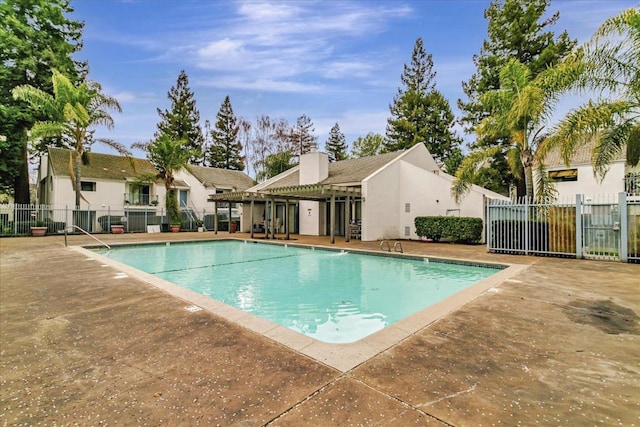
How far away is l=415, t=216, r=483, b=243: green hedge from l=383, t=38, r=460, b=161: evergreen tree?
17.8 meters

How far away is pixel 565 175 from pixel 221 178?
95.3 ft

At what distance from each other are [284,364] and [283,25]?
12479 mm

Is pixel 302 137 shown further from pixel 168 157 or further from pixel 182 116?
pixel 168 157

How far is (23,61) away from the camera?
70.7 feet

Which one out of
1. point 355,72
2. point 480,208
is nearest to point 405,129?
point 355,72

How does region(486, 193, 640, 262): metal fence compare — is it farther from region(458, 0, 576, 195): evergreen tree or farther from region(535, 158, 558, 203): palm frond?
region(458, 0, 576, 195): evergreen tree

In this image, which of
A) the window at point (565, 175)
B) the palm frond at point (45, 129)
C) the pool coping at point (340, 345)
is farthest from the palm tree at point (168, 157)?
the window at point (565, 175)

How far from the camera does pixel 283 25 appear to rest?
11945 millimetres

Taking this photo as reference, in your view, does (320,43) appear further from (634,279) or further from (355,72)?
(634,279)

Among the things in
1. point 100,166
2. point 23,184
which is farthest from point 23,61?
point 23,184

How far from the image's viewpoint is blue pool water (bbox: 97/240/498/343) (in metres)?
5.73

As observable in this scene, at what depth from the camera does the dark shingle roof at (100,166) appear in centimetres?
2462

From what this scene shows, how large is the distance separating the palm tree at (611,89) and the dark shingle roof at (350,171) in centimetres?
962

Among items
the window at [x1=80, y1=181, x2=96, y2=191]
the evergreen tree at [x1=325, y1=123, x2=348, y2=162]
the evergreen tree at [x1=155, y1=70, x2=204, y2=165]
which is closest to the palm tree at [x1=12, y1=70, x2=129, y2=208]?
the window at [x1=80, y1=181, x2=96, y2=191]
